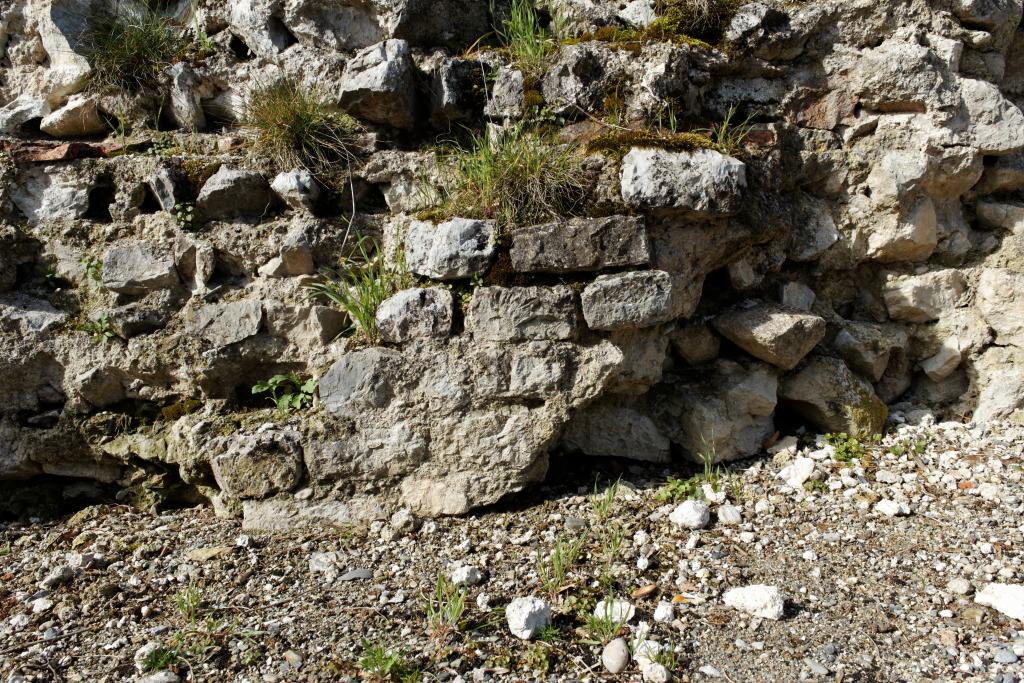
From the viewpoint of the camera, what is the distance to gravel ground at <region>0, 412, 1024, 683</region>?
8.23ft

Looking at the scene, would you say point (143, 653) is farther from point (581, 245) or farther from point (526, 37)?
point (526, 37)

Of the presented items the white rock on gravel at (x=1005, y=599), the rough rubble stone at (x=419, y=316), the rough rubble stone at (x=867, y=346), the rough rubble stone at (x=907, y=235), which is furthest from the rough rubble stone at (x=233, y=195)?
the white rock on gravel at (x=1005, y=599)

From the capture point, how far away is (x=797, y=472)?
342 centimetres

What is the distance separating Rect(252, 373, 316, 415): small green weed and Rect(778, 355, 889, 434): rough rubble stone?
246 cm

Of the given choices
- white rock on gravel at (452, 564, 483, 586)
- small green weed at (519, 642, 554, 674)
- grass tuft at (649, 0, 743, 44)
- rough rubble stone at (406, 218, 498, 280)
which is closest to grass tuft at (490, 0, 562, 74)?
grass tuft at (649, 0, 743, 44)

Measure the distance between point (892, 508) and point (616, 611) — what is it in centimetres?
141

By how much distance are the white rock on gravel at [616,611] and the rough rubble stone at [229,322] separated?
2.13 m

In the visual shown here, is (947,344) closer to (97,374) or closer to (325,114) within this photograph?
(325,114)

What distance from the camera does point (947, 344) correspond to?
154 inches

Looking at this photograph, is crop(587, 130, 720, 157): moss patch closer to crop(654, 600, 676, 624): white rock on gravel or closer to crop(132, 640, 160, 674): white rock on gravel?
crop(654, 600, 676, 624): white rock on gravel

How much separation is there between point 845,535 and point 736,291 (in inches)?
52.8

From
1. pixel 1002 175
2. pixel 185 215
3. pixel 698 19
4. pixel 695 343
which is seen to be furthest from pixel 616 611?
pixel 1002 175

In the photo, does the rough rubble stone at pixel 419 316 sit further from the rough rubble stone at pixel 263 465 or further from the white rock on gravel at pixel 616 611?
the white rock on gravel at pixel 616 611

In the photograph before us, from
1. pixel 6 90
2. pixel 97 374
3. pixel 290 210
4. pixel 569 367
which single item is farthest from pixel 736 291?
pixel 6 90
